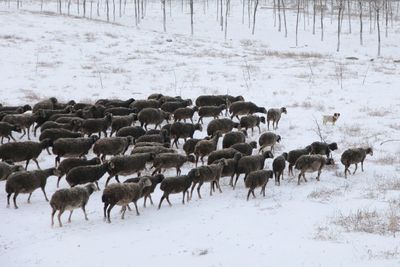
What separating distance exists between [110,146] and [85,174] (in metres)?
2.69

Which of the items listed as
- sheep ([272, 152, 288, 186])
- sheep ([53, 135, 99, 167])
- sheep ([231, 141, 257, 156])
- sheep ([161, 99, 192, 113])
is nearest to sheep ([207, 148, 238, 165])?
sheep ([231, 141, 257, 156])

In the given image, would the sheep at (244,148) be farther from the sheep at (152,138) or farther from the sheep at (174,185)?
the sheep at (174,185)

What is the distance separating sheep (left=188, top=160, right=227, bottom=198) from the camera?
47.5 ft

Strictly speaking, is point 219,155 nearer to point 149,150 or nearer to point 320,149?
point 149,150

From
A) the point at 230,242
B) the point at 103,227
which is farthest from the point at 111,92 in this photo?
the point at 230,242

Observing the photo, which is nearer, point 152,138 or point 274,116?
point 152,138

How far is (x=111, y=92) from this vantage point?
30.5 meters

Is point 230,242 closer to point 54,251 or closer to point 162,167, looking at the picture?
point 54,251

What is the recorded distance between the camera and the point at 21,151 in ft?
54.3

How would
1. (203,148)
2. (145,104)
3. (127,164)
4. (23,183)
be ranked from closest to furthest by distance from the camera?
(23,183), (127,164), (203,148), (145,104)

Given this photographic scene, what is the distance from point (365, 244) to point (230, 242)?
3027 millimetres

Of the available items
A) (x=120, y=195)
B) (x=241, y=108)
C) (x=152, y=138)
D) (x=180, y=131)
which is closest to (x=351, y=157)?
(x=180, y=131)

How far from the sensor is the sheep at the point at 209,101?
2470 centimetres

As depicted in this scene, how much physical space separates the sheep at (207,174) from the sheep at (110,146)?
3.94 meters
